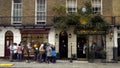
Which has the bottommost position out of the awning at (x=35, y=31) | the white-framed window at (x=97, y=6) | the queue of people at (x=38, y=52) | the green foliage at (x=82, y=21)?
the queue of people at (x=38, y=52)

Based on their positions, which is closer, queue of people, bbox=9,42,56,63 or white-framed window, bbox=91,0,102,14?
queue of people, bbox=9,42,56,63

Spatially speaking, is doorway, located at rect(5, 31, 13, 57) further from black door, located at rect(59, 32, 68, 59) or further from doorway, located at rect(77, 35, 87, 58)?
doorway, located at rect(77, 35, 87, 58)

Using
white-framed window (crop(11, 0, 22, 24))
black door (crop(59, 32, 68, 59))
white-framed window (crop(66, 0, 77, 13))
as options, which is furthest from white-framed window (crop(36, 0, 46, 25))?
white-framed window (crop(66, 0, 77, 13))

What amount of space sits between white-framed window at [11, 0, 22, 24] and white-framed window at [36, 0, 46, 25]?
1.76m

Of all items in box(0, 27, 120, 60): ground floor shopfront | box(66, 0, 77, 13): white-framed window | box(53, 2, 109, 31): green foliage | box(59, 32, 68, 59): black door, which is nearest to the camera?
box(53, 2, 109, 31): green foliage

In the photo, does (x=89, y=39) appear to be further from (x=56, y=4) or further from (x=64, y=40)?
(x=56, y=4)

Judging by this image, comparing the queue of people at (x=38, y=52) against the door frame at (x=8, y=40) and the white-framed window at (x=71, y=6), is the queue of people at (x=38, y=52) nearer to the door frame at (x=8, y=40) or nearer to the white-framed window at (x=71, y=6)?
the door frame at (x=8, y=40)

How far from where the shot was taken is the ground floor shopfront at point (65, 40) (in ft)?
105

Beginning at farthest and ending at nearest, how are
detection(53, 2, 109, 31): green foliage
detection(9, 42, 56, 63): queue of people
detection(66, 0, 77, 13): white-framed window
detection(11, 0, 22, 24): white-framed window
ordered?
detection(11, 0, 22, 24): white-framed window → detection(66, 0, 77, 13): white-framed window → detection(53, 2, 109, 31): green foliage → detection(9, 42, 56, 63): queue of people

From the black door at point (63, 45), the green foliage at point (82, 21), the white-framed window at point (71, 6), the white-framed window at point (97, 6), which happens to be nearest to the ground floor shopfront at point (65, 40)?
the black door at point (63, 45)

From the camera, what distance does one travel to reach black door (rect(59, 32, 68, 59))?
32.4m

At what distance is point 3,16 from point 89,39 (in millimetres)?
8840

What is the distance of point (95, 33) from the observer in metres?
31.6

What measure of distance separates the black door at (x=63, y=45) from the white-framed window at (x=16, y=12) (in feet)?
14.7
